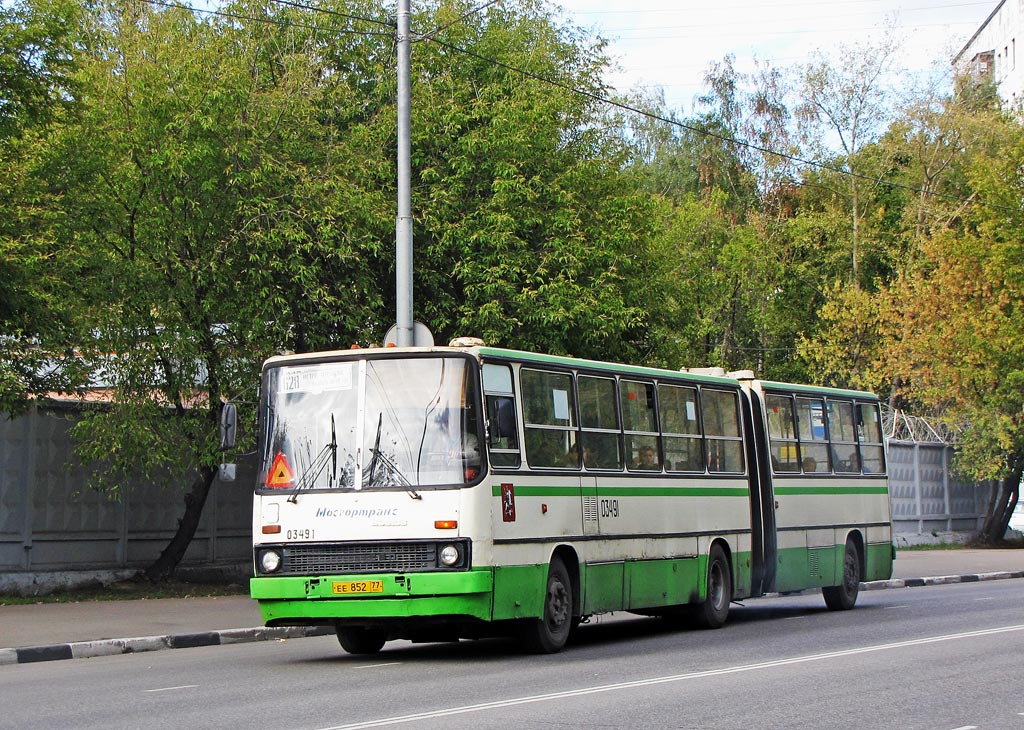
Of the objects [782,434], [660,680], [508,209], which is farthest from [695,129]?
[660,680]

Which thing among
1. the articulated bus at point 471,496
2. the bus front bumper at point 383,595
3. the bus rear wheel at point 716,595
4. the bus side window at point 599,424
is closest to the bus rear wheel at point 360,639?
the articulated bus at point 471,496

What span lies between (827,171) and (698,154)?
29.1ft

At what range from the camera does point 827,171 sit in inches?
2025

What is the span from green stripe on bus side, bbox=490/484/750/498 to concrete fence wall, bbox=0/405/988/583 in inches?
362

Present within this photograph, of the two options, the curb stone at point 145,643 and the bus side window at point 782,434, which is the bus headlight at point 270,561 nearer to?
the curb stone at point 145,643

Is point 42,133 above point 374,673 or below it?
above

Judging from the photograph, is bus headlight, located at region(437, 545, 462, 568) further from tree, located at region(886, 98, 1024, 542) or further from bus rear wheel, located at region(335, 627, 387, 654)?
tree, located at region(886, 98, 1024, 542)

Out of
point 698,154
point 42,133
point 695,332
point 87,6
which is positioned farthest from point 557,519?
point 698,154

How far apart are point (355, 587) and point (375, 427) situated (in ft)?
4.97

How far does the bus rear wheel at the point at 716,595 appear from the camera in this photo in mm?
17650

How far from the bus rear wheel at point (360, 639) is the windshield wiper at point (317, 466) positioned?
180 centimetres

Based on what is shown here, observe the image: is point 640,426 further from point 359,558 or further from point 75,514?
point 75,514

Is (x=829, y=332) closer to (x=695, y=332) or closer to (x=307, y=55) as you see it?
(x=695, y=332)

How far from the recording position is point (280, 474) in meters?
14.0
